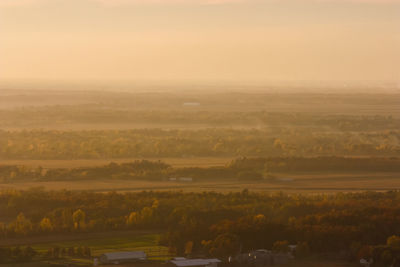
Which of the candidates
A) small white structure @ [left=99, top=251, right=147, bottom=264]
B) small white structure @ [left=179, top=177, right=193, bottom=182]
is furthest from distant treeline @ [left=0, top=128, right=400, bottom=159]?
small white structure @ [left=99, top=251, right=147, bottom=264]

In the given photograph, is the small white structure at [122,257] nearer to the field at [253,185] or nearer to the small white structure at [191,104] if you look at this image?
the field at [253,185]

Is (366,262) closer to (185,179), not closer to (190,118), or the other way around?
(185,179)

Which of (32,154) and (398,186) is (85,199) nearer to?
(398,186)

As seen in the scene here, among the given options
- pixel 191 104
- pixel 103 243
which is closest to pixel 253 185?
pixel 103 243

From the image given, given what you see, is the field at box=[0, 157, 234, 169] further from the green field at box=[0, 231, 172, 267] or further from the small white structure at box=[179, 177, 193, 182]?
the green field at box=[0, 231, 172, 267]

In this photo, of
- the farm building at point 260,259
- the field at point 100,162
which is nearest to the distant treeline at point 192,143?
the field at point 100,162

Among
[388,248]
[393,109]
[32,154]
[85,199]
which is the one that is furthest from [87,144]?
[393,109]
